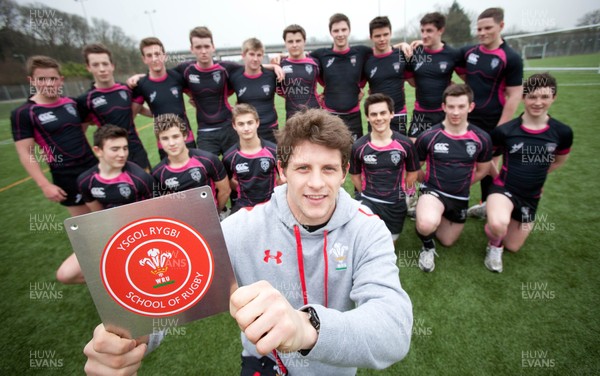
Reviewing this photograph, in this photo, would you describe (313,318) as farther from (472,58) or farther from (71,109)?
(472,58)

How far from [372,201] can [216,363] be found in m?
2.41

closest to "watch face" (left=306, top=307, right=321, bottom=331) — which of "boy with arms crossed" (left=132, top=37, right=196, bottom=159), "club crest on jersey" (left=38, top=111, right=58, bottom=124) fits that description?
"boy with arms crossed" (left=132, top=37, right=196, bottom=159)

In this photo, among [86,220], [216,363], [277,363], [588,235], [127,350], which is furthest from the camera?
[588,235]

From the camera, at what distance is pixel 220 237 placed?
3.38 feet

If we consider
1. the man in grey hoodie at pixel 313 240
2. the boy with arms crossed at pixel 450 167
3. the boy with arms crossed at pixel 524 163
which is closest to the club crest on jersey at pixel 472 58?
the boy with arms crossed at pixel 524 163

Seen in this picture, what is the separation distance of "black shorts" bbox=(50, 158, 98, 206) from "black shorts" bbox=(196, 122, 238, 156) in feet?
5.12

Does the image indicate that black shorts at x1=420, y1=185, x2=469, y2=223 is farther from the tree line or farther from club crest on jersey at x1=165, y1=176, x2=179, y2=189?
the tree line

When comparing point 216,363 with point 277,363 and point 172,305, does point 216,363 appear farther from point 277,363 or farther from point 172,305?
point 172,305

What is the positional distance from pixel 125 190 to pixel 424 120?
14.4ft

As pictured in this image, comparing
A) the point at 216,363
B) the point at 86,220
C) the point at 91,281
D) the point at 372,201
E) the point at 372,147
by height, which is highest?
the point at 86,220

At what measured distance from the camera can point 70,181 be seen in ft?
12.6

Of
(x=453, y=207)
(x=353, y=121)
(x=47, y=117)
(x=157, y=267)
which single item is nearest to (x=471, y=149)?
(x=453, y=207)

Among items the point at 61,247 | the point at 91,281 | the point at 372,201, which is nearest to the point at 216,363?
the point at 91,281

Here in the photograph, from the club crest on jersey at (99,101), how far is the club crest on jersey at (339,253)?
415 centimetres
